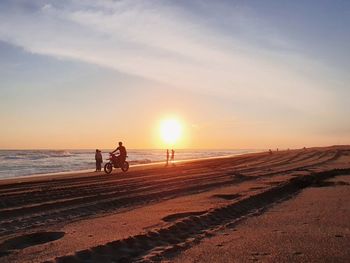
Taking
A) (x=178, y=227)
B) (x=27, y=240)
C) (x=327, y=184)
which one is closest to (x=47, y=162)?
(x=327, y=184)

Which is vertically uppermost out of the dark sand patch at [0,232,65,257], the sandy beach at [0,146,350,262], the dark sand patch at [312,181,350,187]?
the dark sand patch at [312,181,350,187]

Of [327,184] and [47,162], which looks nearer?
[327,184]

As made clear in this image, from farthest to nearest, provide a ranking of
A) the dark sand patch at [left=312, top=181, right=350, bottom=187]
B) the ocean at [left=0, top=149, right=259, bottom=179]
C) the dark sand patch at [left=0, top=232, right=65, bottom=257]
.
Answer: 1. the ocean at [left=0, top=149, right=259, bottom=179]
2. the dark sand patch at [left=312, top=181, right=350, bottom=187]
3. the dark sand patch at [left=0, top=232, right=65, bottom=257]

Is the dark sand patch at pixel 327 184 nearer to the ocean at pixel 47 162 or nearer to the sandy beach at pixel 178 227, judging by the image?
the sandy beach at pixel 178 227

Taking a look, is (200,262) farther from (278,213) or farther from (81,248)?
(278,213)

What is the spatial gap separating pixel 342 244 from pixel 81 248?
3.52 metres

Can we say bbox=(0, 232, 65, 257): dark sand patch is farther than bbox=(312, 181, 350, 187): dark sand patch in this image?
No

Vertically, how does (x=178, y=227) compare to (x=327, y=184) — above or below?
below

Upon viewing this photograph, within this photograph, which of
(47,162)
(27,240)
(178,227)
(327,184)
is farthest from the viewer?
(47,162)

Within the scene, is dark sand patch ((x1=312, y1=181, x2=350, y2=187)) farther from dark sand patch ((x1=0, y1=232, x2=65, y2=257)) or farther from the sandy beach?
dark sand patch ((x1=0, y1=232, x2=65, y2=257))

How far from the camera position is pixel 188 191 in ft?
47.4

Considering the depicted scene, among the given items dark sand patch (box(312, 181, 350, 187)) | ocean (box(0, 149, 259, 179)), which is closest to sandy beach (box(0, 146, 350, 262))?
dark sand patch (box(312, 181, 350, 187))

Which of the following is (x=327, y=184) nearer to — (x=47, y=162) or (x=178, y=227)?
(x=178, y=227)

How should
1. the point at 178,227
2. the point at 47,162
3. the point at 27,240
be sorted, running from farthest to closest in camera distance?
1. the point at 47,162
2. the point at 178,227
3. the point at 27,240
